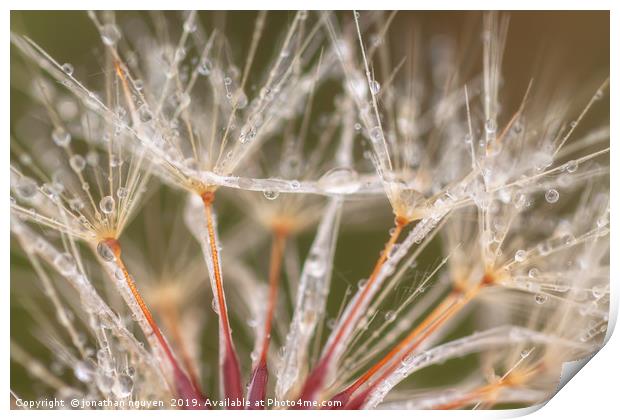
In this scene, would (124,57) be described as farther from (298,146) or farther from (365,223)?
(365,223)

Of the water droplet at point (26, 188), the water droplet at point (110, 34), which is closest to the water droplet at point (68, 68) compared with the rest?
the water droplet at point (110, 34)

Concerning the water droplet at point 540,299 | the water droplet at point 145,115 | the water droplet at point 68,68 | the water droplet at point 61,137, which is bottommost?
the water droplet at point 540,299

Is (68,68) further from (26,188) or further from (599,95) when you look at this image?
(599,95)

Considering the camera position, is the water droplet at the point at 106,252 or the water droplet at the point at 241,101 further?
the water droplet at the point at 241,101

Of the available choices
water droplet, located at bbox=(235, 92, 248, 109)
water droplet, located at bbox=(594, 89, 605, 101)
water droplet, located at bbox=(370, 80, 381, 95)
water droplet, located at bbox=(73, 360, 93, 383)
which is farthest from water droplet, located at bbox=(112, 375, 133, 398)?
water droplet, located at bbox=(594, 89, 605, 101)

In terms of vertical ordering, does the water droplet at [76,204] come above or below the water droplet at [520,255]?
above

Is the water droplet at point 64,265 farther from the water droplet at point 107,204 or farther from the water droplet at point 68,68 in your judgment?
the water droplet at point 68,68
